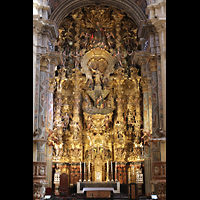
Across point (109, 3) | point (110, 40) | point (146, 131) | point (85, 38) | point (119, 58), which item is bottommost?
point (146, 131)

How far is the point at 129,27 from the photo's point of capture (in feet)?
74.7

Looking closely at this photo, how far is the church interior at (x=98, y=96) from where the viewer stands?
18.3m

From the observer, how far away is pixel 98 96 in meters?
22.4

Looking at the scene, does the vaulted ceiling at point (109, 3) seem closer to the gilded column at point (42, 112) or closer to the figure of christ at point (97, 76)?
the figure of christ at point (97, 76)

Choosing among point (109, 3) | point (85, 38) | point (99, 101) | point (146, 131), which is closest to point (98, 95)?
point (99, 101)

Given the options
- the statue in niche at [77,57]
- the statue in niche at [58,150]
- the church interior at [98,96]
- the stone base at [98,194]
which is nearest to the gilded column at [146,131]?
the church interior at [98,96]

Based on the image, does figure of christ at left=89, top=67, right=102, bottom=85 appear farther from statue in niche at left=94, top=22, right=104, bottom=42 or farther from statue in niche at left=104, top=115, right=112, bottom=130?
statue in niche at left=104, top=115, right=112, bottom=130

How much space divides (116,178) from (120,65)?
27.9 ft

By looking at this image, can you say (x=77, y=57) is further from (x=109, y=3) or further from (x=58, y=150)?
(x=58, y=150)

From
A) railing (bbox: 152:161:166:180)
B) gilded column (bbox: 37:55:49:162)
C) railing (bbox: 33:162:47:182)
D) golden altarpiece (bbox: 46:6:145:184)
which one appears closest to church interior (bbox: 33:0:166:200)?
golden altarpiece (bbox: 46:6:145:184)

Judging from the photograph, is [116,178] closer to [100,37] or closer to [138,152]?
[138,152]

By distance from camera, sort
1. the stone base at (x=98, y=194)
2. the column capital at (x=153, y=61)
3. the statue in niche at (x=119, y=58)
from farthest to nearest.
A: the statue in niche at (x=119, y=58)
the stone base at (x=98, y=194)
the column capital at (x=153, y=61)

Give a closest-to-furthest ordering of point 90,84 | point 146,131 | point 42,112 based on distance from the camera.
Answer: point 42,112, point 146,131, point 90,84

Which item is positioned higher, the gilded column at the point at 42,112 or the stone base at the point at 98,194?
the gilded column at the point at 42,112
